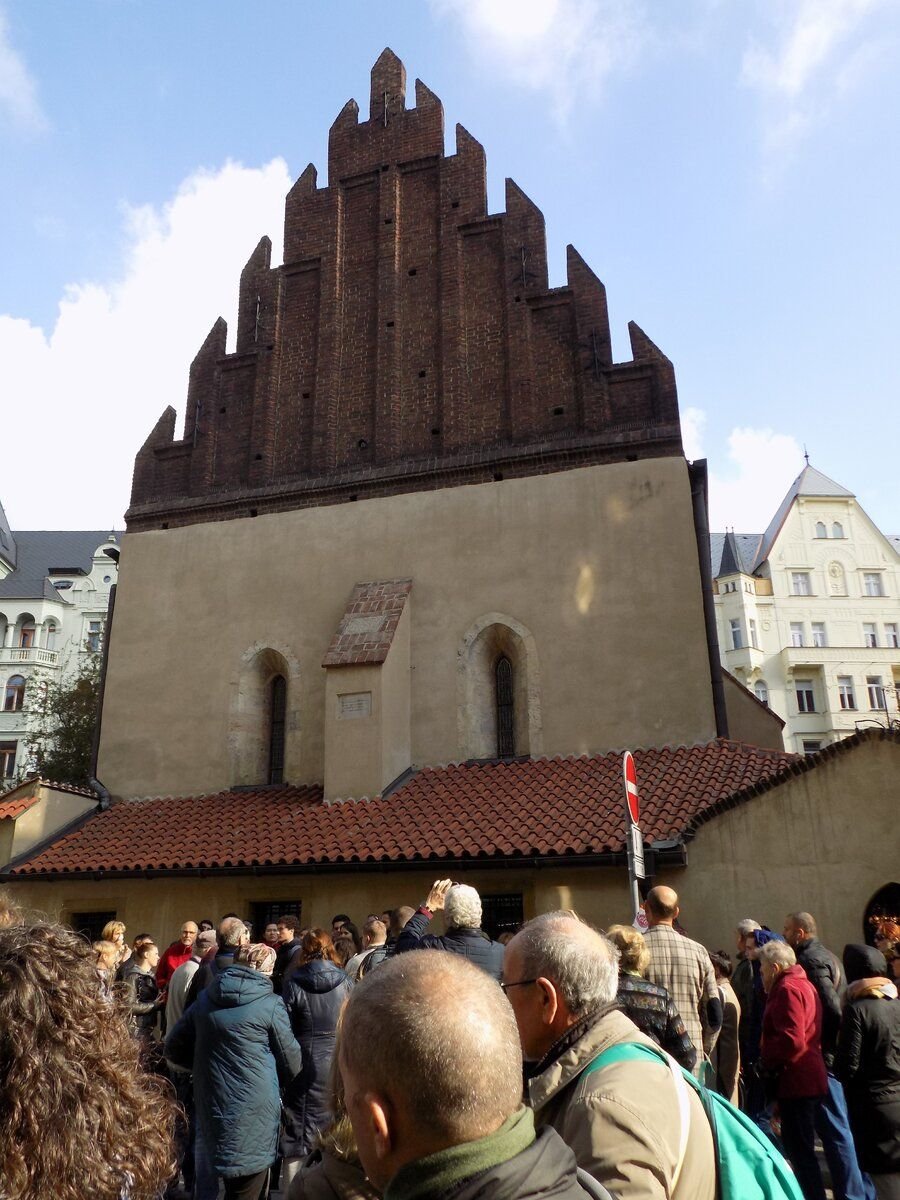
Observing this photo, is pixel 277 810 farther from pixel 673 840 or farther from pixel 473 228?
pixel 473 228

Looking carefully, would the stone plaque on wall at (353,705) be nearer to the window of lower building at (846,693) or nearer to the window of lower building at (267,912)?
the window of lower building at (267,912)

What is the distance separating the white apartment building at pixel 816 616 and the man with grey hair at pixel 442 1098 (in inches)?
1599

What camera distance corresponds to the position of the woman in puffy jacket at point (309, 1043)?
610 centimetres

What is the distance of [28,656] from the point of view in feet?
133

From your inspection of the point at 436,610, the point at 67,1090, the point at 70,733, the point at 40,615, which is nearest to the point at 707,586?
the point at 436,610

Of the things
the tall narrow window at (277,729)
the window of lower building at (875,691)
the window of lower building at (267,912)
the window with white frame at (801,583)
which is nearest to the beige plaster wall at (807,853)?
the window of lower building at (267,912)

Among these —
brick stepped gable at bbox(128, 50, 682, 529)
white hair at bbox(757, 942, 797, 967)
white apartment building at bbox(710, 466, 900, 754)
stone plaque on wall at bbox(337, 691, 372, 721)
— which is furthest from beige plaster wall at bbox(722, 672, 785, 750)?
white apartment building at bbox(710, 466, 900, 754)

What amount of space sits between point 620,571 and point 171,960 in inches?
359

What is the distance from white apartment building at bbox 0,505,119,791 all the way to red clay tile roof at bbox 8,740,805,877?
25411 mm

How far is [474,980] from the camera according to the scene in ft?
6.16

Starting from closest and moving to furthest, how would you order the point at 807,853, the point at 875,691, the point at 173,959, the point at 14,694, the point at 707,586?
the point at 173,959
the point at 807,853
the point at 707,586
the point at 14,694
the point at 875,691

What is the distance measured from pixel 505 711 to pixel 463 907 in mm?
10083

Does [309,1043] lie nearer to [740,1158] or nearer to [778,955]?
[778,955]

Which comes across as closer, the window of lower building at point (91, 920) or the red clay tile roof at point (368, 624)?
the window of lower building at point (91, 920)
